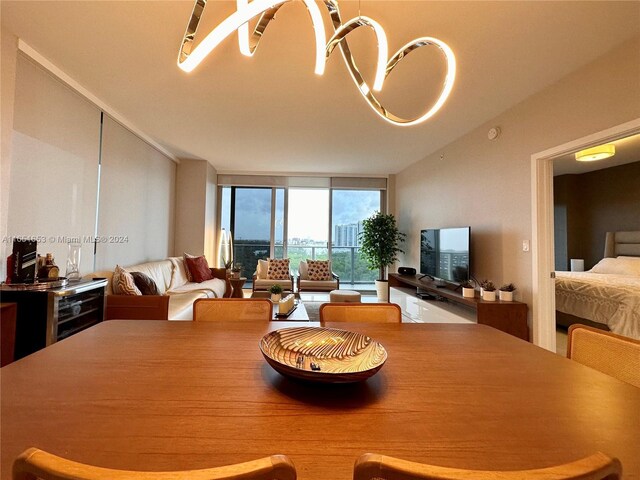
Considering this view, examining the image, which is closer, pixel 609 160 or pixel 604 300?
pixel 604 300

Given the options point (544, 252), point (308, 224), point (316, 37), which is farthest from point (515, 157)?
point (308, 224)

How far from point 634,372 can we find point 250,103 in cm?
335

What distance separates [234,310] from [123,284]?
6.47 ft

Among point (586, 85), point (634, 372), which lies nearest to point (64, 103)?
point (634, 372)

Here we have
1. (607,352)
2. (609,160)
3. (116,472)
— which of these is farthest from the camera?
(609,160)

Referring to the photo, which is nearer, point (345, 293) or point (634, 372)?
point (634, 372)

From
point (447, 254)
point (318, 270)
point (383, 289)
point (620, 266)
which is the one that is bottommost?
point (383, 289)

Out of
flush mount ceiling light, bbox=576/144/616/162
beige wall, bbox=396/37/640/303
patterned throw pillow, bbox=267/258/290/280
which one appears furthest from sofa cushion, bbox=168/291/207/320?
flush mount ceiling light, bbox=576/144/616/162

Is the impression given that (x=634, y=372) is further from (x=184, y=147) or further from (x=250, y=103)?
(x=184, y=147)

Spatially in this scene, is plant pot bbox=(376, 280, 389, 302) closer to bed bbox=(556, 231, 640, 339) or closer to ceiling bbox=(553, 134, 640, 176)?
bed bbox=(556, 231, 640, 339)

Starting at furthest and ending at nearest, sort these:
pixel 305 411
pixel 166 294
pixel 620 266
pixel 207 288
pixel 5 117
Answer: pixel 620 266, pixel 207 288, pixel 166 294, pixel 5 117, pixel 305 411

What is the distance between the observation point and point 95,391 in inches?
29.8

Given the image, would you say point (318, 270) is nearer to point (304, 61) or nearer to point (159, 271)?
point (159, 271)

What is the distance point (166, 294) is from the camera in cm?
386
